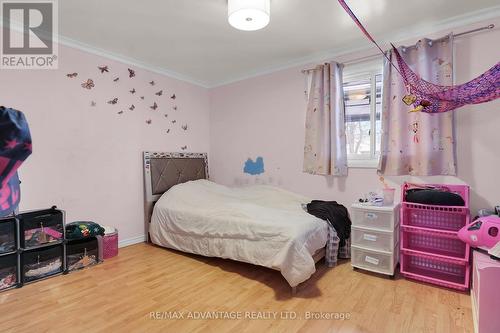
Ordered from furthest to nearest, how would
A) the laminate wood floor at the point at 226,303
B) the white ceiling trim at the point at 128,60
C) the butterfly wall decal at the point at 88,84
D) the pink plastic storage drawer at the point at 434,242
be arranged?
the butterfly wall decal at the point at 88,84
the white ceiling trim at the point at 128,60
the pink plastic storage drawer at the point at 434,242
the laminate wood floor at the point at 226,303

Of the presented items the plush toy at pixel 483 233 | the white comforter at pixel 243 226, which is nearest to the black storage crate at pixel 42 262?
Result: the white comforter at pixel 243 226

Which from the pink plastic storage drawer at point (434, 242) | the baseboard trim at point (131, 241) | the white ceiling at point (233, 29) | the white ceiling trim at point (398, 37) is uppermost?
the white ceiling at point (233, 29)

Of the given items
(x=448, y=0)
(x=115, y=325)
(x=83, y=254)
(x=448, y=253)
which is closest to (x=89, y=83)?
(x=83, y=254)

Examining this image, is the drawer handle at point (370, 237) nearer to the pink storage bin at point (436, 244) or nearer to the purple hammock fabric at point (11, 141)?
the pink storage bin at point (436, 244)

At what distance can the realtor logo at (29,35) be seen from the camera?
2.35m

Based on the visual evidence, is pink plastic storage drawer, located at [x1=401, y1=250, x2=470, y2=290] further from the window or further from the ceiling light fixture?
the ceiling light fixture

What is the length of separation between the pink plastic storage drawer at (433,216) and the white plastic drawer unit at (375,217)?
11 centimetres

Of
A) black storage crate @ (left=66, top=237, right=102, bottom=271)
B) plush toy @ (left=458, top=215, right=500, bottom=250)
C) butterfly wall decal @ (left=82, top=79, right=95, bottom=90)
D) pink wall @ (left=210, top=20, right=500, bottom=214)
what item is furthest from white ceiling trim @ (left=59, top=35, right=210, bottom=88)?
plush toy @ (left=458, top=215, right=500, bottom=250)

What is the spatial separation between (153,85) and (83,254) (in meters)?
2.27

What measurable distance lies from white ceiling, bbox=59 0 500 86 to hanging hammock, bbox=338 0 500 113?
22.0 inches

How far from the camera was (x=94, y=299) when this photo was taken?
6.91 feet

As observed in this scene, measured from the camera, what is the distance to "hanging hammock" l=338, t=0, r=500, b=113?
1.85 m

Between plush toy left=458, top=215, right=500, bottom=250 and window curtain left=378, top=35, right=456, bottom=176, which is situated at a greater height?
window curtain left=378, top=35, right=456, bottom=176

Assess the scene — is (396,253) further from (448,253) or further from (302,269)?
(302,269)
